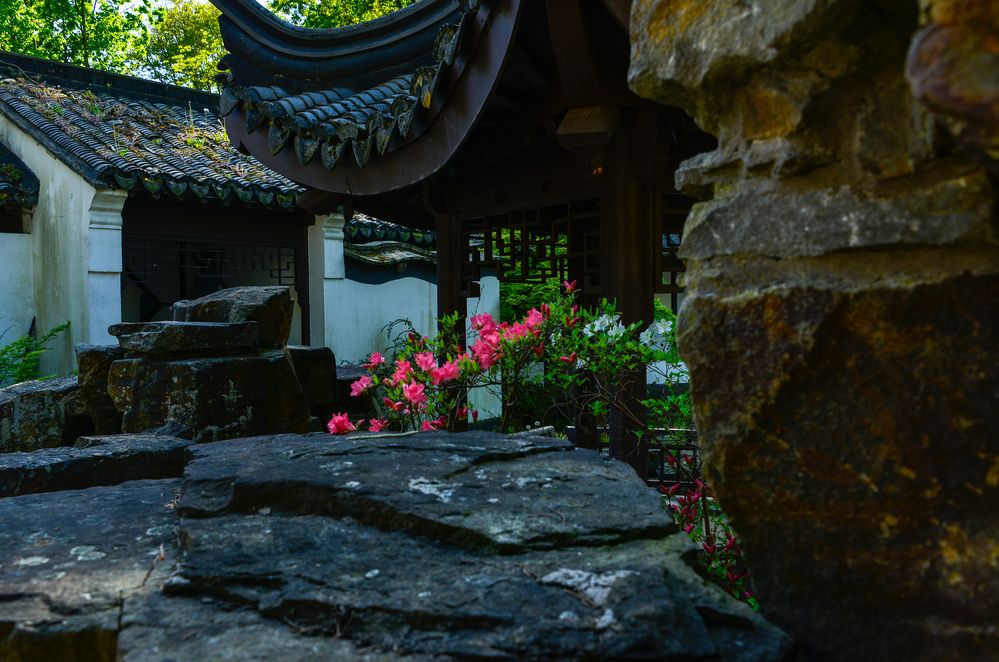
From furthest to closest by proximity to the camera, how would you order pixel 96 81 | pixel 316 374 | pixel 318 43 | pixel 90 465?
pixel 96 81 → pixel 316 374 → pixel 318 43 → pixel 90 465

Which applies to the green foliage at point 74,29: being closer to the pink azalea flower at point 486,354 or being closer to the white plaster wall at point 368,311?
the white plaster wall at point 368,311

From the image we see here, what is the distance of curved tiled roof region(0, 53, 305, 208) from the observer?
7.80 metres

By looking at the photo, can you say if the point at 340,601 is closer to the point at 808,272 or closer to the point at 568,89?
the point at 808,272

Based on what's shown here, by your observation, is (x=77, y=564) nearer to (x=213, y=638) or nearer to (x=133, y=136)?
(x=213, y=638)

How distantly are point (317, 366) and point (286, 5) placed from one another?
1180 centimetres

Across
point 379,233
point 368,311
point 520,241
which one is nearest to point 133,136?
point 379,233

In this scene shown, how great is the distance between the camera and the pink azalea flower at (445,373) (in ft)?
9.37

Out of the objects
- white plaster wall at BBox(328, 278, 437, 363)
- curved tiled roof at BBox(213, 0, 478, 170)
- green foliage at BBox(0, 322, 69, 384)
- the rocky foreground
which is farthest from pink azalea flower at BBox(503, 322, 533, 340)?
white plaster wall at BBox(328, 278, 437, 363)

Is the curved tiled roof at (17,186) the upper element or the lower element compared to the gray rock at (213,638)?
upper

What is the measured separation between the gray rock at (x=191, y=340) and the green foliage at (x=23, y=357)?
4.08m

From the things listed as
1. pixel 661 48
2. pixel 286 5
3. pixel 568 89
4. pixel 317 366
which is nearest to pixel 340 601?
pixel 661 48

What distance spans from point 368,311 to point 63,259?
129 inches

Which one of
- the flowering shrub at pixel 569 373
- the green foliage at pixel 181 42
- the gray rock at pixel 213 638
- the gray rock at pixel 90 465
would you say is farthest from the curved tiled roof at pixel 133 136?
the green foliage at pixel 181 42

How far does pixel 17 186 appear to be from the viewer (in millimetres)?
8484
